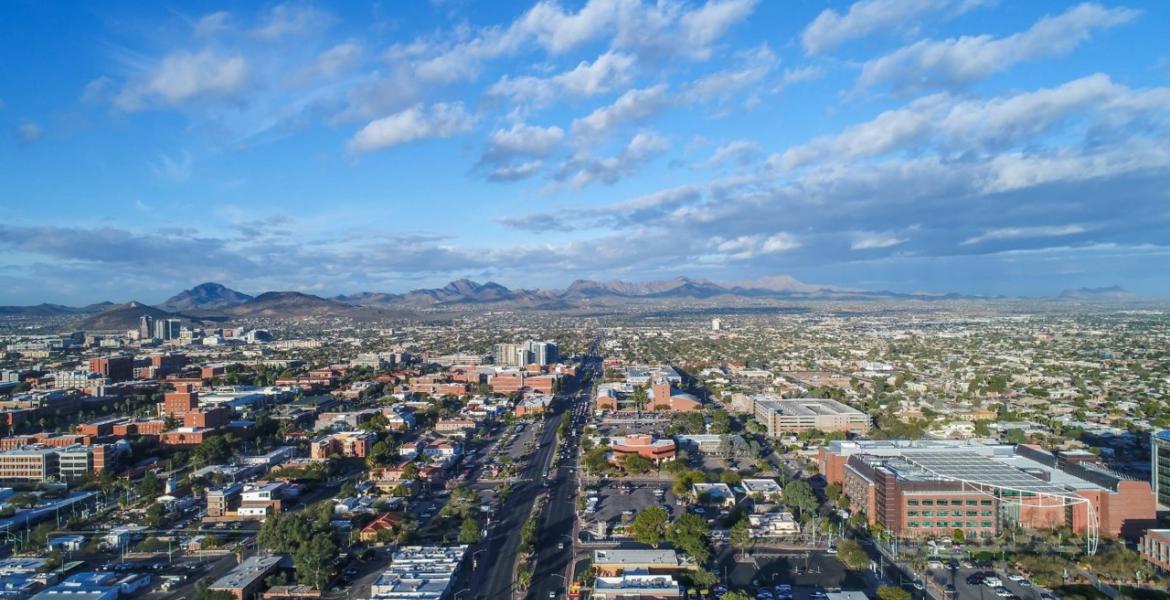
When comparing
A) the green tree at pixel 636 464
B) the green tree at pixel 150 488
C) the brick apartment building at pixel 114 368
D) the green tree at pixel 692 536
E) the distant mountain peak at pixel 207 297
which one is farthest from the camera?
the distant mountain peak at pixel 207 297

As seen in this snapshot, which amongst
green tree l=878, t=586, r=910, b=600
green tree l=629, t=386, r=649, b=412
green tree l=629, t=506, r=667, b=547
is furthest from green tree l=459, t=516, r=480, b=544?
green tree l=629, t=386, r=649, b=412

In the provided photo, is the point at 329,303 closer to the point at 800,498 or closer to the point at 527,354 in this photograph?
the point at 527,354

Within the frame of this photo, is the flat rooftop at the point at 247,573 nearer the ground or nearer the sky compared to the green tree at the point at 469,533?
nearer the ground

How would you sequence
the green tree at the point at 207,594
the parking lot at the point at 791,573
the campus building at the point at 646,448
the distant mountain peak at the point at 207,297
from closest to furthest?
the green tree at the point at 207,594, the parking lot at the point at 791,573, the campus building at the point at 646,448, the distant mountain peak at the point at 207,297

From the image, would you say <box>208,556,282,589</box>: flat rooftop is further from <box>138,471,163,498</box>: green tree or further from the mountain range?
the mountain range

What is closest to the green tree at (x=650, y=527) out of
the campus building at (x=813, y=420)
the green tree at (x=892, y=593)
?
the green tree at (x=892, y=593)

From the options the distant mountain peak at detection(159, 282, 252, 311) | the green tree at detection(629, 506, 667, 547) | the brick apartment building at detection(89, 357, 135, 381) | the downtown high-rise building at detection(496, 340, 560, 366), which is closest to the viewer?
the green tree at detection(629, 506, 667, 547)

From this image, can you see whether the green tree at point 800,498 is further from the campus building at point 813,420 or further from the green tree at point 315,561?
the green tree at point 315,561

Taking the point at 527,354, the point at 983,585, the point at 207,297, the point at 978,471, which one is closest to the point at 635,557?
the point at 983,585

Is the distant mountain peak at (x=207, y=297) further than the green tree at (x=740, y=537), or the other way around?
the distant mountain peak at (x=207, y=297)
